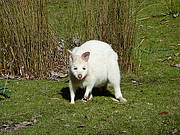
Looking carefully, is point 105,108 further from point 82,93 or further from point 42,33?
point 42,33

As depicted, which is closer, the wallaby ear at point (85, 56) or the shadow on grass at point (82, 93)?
the wallaby ear at point (85, 56)

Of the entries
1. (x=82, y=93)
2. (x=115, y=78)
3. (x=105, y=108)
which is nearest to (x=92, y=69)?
(x=115, y=78)

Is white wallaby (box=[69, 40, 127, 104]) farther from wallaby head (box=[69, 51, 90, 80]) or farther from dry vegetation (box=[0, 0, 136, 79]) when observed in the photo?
dry vegetation (box=[0, 0, 136, 79])

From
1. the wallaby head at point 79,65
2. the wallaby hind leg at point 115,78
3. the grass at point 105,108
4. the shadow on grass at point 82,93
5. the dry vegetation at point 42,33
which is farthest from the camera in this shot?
the dry vegetation at point 42,33

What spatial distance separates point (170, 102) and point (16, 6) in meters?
4.34

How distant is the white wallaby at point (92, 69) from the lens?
7.35 m

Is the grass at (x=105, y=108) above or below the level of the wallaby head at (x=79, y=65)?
below

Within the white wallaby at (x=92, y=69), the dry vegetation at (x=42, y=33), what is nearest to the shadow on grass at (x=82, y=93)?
the white wallaby at (x=92, y=69)

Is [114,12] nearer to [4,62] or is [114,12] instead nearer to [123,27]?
[123,27]

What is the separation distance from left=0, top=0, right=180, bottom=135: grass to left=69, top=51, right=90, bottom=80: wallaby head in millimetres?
567

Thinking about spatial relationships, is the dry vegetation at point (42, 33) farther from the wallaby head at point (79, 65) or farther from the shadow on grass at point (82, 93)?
the wallaby head at point (79, 65)

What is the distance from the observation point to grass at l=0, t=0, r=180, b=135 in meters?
6.10

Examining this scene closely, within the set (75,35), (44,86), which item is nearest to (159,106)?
(44,86)

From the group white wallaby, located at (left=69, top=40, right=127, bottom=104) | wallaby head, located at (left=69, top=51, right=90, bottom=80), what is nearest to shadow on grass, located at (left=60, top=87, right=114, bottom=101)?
white wallaby, located at (left=69, top=40, right=127, bottom=104)
